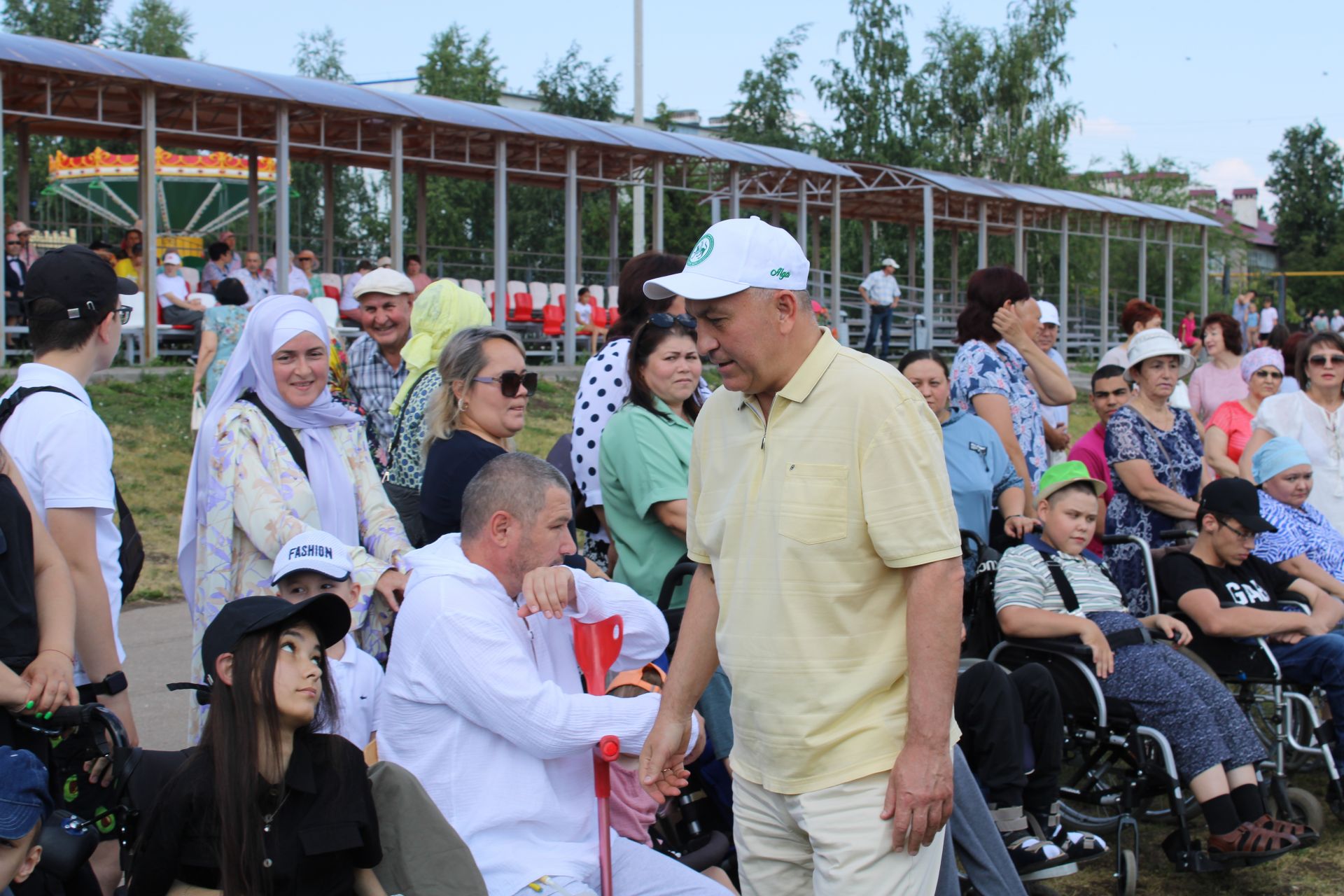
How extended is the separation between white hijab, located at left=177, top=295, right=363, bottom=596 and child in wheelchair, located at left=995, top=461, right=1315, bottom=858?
2488 mm

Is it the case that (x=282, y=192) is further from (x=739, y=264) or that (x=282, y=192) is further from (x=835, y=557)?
(x=835, y=557)

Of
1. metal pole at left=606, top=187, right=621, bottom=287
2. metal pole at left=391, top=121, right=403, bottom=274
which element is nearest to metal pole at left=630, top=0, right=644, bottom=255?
metal pole at left=606, top=187, right=621, bottom=287

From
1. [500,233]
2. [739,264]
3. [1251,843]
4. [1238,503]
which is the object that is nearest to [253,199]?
[500,233]

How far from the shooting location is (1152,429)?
646cm

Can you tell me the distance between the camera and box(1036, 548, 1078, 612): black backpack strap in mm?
5020

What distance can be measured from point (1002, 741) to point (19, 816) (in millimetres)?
2977

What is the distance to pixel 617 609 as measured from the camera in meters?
3.70

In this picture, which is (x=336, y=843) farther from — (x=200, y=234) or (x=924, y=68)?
(x=924, y=68)

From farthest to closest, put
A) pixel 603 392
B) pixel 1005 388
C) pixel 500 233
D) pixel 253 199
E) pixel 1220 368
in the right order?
pixel 253 199, pixel 500 233, pixel 1220 368, pixel 1005 388, pixel 603 392

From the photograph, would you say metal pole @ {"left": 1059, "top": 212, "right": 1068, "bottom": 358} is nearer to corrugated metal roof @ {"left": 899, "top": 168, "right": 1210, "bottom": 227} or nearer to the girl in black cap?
corrugated metal roof @ {"left": 899, "top": 168, "right": 1210, "bottom": 227}

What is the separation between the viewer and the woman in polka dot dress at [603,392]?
15.8 feet

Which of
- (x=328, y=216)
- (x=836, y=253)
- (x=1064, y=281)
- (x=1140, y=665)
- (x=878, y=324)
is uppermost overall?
(x=328, y=216)

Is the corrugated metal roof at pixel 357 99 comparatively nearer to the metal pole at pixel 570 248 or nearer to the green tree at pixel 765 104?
the metal pole at pixel 570 248

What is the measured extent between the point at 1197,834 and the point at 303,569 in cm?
367
